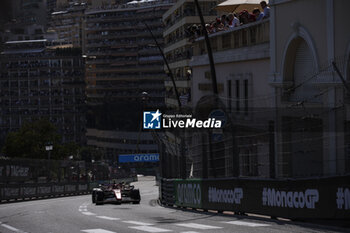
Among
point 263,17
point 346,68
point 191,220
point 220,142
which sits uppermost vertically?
point 263,17

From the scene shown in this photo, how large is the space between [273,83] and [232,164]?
29.2ft

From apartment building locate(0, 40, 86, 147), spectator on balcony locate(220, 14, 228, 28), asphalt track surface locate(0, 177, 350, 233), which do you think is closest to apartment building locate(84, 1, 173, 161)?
apartment building locate(0, 40, 86, 147)

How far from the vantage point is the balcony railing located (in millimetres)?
30462

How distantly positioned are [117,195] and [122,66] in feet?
452

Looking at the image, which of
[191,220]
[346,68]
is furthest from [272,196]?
[346,68]

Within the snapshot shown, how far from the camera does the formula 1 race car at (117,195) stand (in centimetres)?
3309

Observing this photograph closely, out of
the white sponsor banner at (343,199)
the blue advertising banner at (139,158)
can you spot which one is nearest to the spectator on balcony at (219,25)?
the white sponsor banner at (343,199)

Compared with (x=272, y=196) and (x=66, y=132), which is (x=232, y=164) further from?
(x=66, y=132)

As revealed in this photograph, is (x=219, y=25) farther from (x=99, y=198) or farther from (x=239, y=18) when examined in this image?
(x=99, y=198)

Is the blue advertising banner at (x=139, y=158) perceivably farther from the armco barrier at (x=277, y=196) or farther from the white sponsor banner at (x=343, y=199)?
the white sponsor banner at (x=343, y=199)

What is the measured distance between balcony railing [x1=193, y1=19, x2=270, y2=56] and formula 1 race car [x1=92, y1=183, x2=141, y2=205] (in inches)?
264

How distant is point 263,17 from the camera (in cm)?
2997

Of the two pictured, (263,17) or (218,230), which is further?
(263,17)

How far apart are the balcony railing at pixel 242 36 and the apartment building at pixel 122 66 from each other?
117872 millimetres
